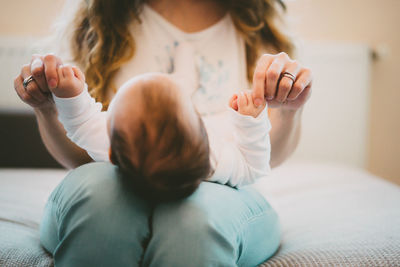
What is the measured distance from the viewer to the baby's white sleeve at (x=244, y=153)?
0.62m

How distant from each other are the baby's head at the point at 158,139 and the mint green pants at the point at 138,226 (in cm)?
4

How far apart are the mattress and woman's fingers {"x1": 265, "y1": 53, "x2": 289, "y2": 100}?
32cm

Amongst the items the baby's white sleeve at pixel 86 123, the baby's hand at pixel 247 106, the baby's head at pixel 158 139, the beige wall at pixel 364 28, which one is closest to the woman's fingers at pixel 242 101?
the baby's hand at pixel 247 106

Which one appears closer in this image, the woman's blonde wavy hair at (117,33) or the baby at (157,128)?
the baby at (157,128)

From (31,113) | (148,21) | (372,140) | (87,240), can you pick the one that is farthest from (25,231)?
(372,140)

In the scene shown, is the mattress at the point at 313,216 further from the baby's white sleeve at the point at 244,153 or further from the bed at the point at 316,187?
the baby's white sleeve at the point at 244,153

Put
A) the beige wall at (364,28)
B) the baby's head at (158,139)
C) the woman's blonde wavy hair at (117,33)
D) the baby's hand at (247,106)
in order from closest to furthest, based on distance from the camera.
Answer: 1. the baby's head at (158,139)
2. the baby's hand at (247,106)
3. the woman's blonde wavy hair at (117,33)
4. the beige wall at (364,28)

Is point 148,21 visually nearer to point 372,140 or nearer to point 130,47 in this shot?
point 130,47

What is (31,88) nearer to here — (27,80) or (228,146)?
(27,80)

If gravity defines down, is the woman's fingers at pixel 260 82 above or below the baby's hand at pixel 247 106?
above

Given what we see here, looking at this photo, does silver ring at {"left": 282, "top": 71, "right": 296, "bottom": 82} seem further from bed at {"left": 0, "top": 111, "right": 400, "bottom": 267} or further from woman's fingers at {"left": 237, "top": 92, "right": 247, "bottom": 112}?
bed at {"left": 0, "top": 111, "right": 400, "bottom": 267}

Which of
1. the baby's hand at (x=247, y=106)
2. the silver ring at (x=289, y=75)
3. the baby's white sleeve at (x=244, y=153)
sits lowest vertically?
the baby's white sleeve at (x=244, y=153)

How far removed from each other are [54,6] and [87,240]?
163cm

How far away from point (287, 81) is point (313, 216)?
0.48 m
